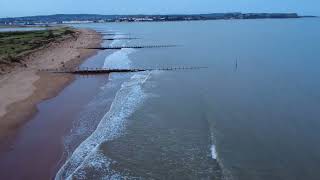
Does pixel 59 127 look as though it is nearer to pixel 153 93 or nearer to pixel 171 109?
pixel 171 109

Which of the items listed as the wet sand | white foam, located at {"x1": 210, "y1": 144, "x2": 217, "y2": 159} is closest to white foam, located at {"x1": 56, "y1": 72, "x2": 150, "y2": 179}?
the wet sand

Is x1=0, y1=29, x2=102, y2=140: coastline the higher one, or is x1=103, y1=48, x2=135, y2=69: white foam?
x1=0, y1=29, x2=102, y2=140: coastline

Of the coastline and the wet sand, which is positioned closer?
the wet sand

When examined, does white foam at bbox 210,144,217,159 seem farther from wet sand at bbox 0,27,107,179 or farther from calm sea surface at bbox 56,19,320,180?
wet sand at bbox 0,27,107,179

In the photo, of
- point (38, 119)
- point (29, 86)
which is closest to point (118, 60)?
point (29, 86)

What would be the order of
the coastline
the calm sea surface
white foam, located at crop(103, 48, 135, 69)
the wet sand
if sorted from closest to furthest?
the calm sea surface → the wet sand → the coastline → white foam, located at crop(103, 48, 135, 69)

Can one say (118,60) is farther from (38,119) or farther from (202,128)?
(202,128)

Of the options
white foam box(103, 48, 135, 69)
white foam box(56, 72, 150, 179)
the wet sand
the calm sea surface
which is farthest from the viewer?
white foam box(103, 48, 135, 69)
